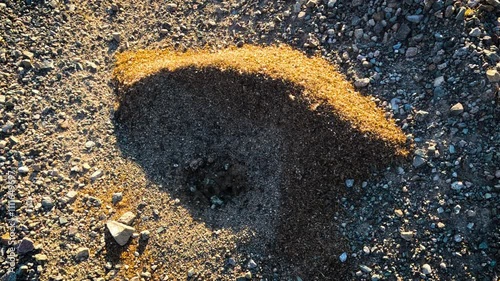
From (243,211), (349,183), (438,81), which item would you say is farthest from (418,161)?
(243,211)

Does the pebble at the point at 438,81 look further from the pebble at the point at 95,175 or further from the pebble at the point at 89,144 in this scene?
the pebble at the point at 89,144

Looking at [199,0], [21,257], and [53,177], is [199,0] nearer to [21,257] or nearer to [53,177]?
[53,177]

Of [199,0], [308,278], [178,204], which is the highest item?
[199,0]

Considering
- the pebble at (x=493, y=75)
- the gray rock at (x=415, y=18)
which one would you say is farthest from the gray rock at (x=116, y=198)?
the pebble at (x=493, y=75)

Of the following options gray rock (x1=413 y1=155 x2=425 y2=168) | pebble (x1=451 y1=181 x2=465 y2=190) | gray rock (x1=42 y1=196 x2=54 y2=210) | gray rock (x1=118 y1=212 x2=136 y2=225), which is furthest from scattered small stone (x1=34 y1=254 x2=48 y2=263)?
pebble (x1=451 y1=181 x2=465 y2=190)

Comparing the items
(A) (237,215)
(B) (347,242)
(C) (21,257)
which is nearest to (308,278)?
(B) (347,242)

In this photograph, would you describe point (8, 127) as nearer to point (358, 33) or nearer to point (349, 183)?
point (349, 183)
